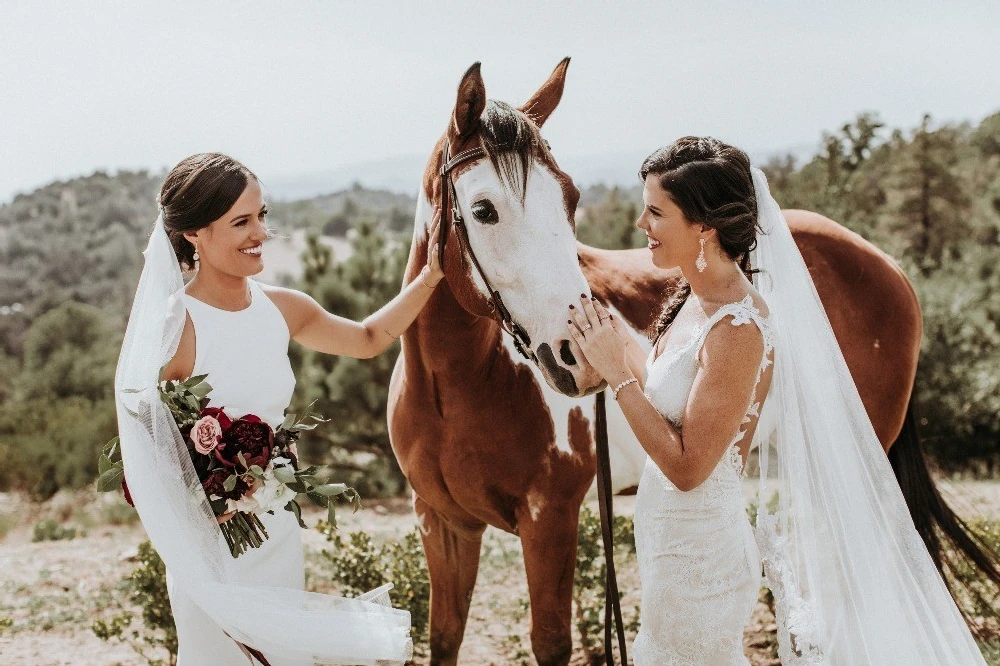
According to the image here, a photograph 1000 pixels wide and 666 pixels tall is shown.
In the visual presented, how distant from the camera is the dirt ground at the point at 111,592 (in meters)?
4.62

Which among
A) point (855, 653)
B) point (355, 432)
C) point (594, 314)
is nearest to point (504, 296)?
point (594, 314)

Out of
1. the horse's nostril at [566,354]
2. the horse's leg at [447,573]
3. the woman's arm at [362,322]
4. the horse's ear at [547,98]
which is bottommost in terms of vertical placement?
the horse's leg at [447,573]

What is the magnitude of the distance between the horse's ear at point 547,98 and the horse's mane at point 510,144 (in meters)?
0.32

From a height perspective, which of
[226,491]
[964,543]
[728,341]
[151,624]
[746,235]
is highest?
[746,235]

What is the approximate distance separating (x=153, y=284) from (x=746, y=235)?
1723 mm

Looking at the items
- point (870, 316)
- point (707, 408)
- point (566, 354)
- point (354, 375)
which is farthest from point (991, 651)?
point (354, 375)

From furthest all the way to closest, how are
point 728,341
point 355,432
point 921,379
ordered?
point 921,379
point 355,432
point 728,341

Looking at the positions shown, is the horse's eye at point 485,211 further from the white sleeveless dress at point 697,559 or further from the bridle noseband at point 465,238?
the white sleeveless dress at point 697,559

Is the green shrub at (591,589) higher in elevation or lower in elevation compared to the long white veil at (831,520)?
lower

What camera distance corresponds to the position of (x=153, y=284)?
2348mm

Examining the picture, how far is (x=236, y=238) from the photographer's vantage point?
2.43 meters

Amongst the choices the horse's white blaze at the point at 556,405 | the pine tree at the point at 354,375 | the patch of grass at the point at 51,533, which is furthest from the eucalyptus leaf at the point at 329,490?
the patch of grass at the point at 51,533

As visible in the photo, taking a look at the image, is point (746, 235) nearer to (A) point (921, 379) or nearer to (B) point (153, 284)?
(B) point (153, 284)

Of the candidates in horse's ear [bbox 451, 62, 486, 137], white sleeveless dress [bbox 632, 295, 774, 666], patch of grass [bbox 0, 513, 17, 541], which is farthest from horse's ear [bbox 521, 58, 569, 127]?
patch of grass [bbox 0, 513, 17, 541]
